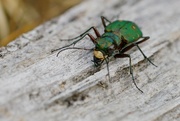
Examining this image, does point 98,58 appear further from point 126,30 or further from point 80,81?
point 126,30

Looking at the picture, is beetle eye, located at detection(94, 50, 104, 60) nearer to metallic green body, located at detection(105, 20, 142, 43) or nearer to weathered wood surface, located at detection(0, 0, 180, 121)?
weathered wood surface, located at detection(0, 0, 180, 121)

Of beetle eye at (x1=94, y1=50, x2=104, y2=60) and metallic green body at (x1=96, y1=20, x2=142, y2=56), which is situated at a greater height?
metallic green body at (x1=96, y1=20, x2=142, y2=56)

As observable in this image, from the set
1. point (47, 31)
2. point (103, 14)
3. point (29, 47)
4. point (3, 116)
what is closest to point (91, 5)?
point (103, 14)

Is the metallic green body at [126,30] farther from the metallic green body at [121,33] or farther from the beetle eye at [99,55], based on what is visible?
the beetle eye at [99,55]

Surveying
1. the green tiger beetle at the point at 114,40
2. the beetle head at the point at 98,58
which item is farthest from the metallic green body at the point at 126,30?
the beetle head at the point at 98,58

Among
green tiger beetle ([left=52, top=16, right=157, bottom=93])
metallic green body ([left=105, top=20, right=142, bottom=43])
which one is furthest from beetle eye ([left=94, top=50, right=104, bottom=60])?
metallic green body ([left=105, top=20, right=142, bottom=43])

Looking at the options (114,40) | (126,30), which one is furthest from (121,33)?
(114,40)

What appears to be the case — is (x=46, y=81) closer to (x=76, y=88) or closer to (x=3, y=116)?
(x=76, y=88)
